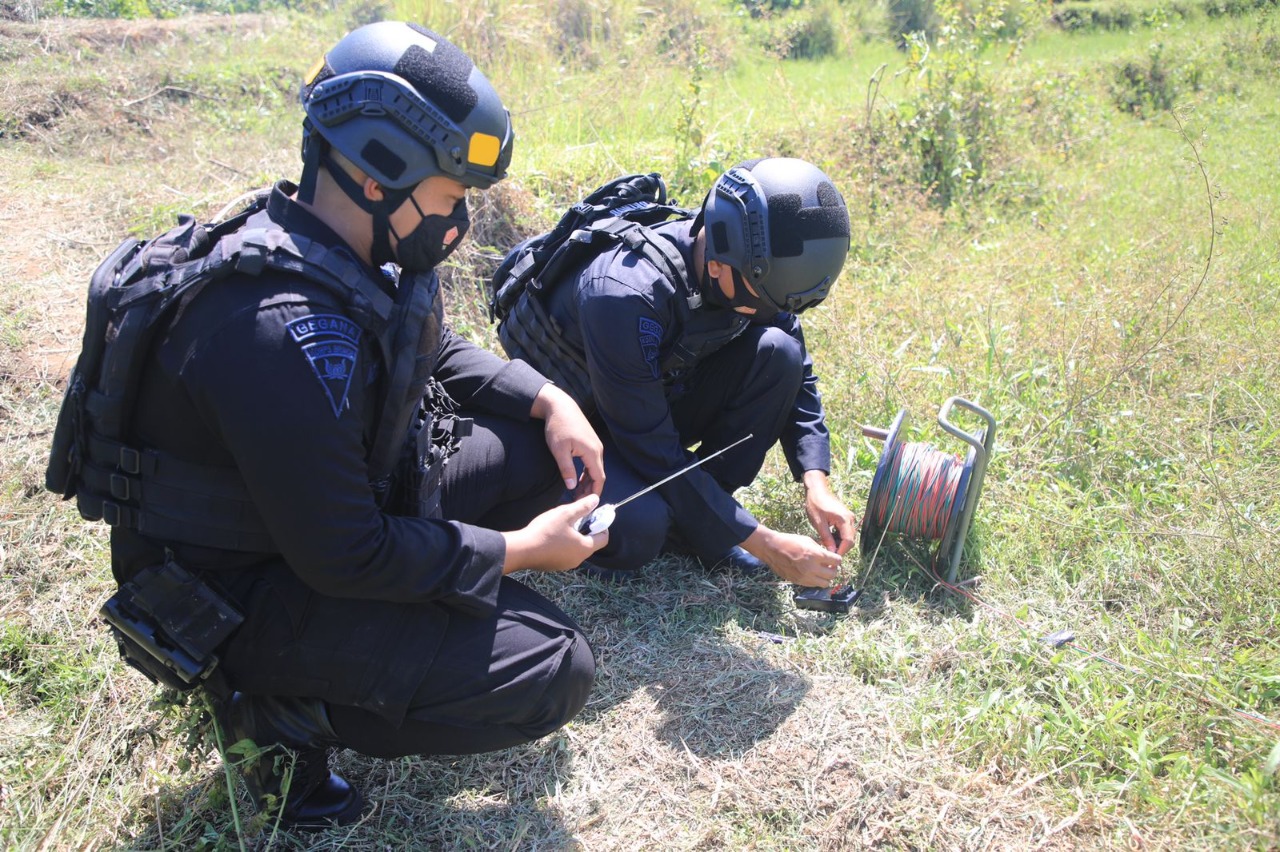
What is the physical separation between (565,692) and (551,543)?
0.44 metres

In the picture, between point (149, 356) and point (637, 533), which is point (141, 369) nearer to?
point (149, 356)

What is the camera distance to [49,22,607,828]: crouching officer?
2156mm

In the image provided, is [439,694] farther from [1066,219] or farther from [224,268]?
[1066,219]

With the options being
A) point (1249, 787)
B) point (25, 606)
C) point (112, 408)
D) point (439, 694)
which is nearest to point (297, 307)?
point (112, 408)

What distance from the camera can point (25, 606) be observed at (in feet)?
11.5

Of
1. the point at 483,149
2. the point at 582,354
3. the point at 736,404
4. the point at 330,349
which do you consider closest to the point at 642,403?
the point at 582,354

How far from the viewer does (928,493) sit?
12.2 ft

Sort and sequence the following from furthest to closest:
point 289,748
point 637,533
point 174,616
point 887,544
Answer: point 887,544, point 637,533, point 289,748, point 174,616

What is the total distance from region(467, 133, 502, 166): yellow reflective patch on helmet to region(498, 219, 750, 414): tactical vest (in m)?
1.15

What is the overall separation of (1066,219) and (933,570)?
16.9 ft

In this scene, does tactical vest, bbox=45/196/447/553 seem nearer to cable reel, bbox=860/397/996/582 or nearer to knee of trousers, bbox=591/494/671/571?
knee of trousers, bbox=591/494/671/571

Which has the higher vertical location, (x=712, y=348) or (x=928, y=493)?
(x=712, y=348)

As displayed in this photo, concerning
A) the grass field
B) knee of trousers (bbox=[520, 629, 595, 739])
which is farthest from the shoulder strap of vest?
knee of trousers (bbox=[520, 629, 595, 739])

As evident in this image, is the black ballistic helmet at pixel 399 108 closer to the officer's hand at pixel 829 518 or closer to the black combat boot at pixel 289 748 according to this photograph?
the black combat boot at pixel 289 748
